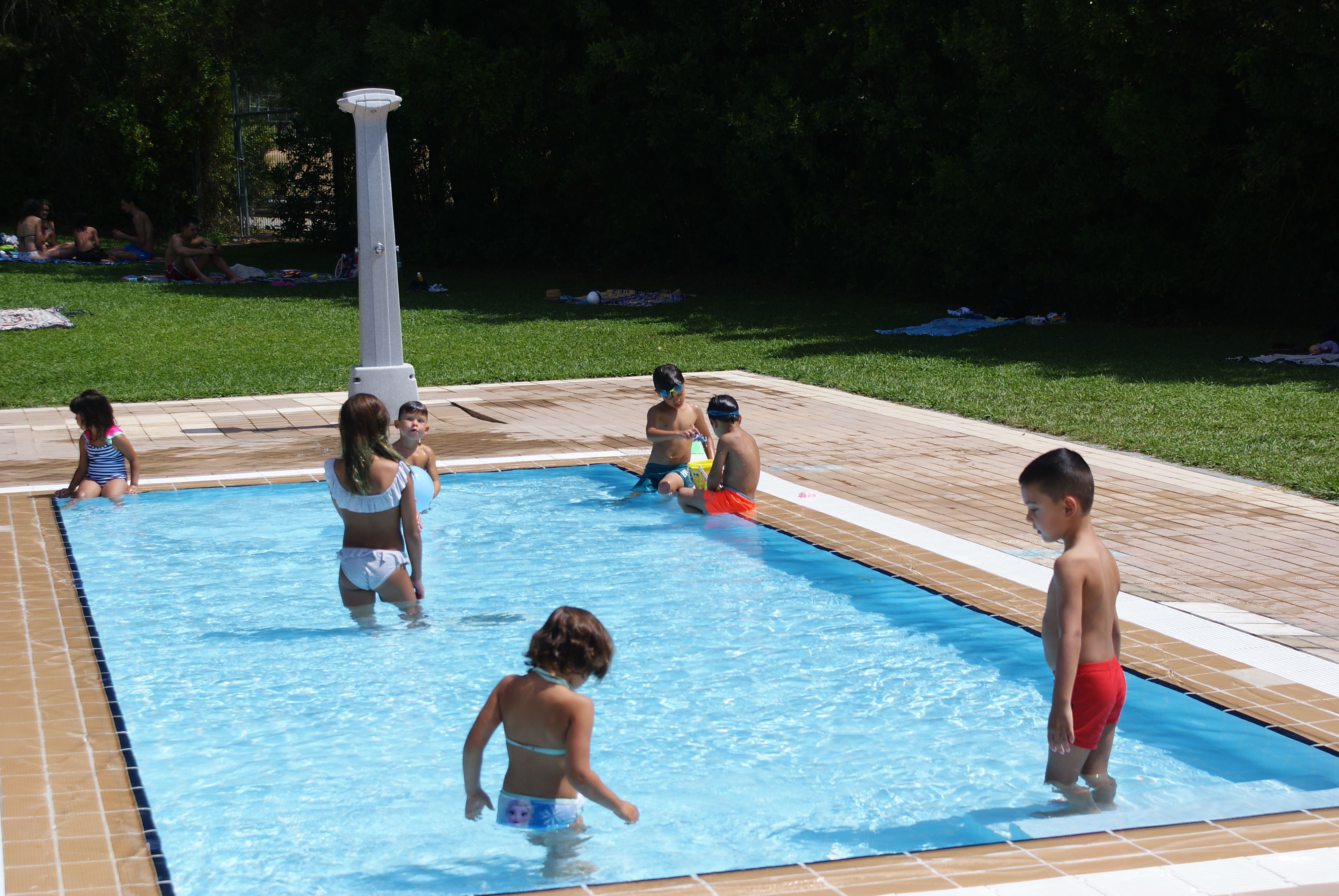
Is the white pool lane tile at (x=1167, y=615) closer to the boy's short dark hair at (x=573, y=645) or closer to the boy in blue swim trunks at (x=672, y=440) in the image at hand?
→ the boy in blue swim trunks at (x=672, y=440)

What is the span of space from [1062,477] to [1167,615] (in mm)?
2583

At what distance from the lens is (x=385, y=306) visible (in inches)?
444

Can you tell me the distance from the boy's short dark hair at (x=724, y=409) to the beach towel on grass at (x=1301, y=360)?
964cm

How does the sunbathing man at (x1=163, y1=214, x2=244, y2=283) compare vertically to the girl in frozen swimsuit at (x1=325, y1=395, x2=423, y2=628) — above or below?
above

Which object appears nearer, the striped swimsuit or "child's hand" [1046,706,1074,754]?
"child's hand" [1046,706,1074,754]

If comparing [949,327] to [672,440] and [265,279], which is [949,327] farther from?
[265,279]

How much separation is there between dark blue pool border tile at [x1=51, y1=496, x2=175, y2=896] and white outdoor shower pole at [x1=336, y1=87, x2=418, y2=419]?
387 centimetres

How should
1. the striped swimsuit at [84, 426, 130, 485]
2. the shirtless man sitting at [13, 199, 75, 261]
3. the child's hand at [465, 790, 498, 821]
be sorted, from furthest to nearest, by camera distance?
the shirtless man sitting at [13, 199, 75, 261] → the striped swimsuit at [84, 426, 130, 485] → the child's hand at [465, 790, 498, 821]

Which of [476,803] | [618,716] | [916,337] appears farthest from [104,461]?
[916,337]

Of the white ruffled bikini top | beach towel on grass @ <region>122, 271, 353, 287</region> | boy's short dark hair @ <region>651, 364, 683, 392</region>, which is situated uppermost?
beach towel on grass @ <region>122, 271, 353, 287</region>

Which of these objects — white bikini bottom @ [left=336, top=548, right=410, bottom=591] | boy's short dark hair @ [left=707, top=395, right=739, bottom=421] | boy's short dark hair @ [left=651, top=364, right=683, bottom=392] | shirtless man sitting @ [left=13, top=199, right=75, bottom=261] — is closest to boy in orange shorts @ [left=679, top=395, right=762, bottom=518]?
boy's short dark hair @ [left=707, top=395, right=739, bottom=421]

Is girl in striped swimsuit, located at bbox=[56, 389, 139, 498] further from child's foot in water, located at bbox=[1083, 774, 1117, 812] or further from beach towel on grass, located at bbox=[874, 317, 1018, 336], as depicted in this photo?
beach towel on grass, located at bbox=[874, 317, 1018, 336]

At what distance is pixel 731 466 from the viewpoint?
336 inches

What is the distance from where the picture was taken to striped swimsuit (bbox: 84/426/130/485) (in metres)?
8.96
